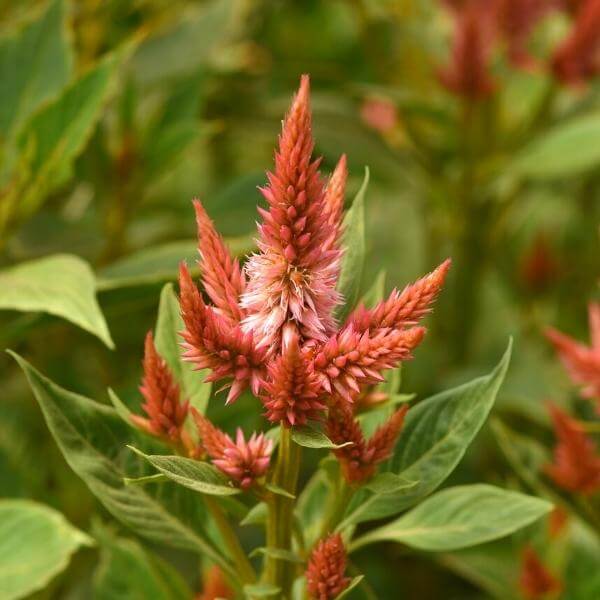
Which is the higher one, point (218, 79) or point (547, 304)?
point (218, 79)

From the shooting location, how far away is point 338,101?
4.52 ft

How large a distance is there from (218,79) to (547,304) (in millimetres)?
557

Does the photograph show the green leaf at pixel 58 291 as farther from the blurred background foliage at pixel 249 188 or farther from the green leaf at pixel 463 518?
the green leaf at pixel 463 518

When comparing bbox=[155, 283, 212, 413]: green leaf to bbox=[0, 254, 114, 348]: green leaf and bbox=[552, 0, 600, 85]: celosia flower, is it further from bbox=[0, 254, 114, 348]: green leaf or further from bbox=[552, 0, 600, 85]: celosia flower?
bbox=[552, 0, 600, 85]: celosia flower

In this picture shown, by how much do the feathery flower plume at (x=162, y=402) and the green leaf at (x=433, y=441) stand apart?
117 millimetres

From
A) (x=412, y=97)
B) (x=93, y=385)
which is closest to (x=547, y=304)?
(x=412, y=97)

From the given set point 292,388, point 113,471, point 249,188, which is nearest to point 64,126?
point 249,188

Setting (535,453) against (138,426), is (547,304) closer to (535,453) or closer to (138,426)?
(535,453)

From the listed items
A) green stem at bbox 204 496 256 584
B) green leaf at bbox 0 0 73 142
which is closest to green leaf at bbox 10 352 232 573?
green stem at bbox 204 496 256 584

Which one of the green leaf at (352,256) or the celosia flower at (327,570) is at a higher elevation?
the green leaf at (352,256)

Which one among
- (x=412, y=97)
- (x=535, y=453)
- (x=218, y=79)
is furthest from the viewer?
(x=218, y=79)

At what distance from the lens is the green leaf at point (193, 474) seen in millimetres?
472

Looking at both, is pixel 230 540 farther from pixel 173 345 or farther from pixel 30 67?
pixel 30 67

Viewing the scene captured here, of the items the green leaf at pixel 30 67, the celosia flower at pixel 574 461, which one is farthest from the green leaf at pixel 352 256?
the green leaf at pixel 30 67
